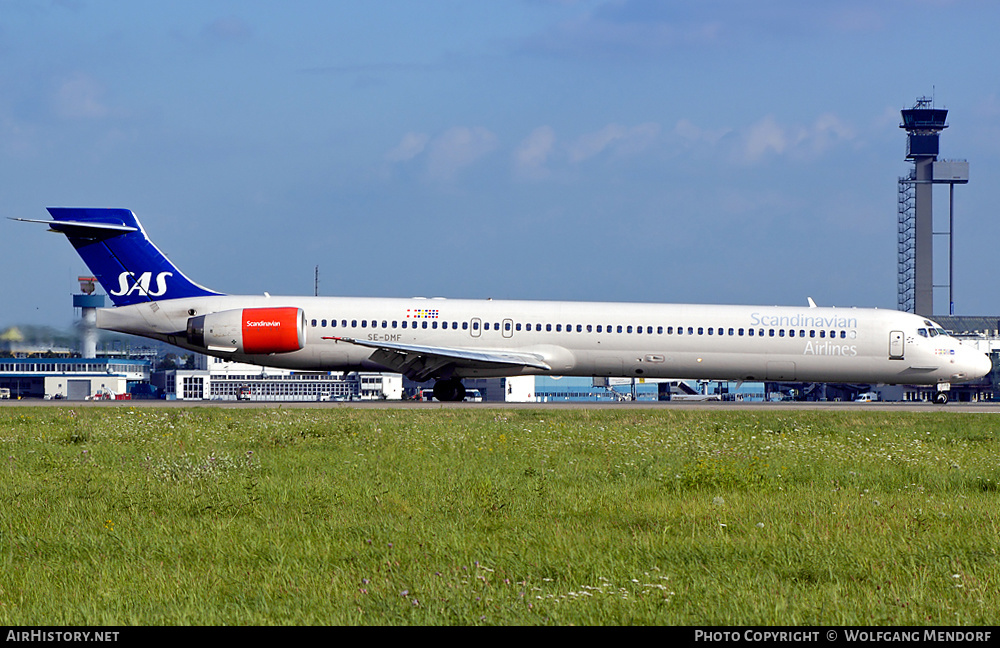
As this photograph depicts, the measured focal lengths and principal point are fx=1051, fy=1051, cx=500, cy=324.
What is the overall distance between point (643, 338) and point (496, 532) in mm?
25372

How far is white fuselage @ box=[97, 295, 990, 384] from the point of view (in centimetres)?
3412

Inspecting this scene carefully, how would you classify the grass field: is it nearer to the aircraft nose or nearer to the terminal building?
the aircraft nose

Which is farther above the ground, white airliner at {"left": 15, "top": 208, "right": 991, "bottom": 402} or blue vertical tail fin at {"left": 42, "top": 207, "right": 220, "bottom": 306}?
blue vertical tail fin at {"left": 42, "top": 207, "right": 220, "bottom": 306}

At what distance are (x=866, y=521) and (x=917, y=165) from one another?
184154 millimetres

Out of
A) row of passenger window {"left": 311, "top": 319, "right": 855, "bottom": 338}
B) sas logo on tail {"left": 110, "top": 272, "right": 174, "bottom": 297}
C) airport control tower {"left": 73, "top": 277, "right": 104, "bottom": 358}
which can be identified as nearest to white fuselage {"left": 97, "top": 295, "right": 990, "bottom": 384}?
row of passenger window {"left": 311, "top": 319, "right": 855, "bottom": 338}

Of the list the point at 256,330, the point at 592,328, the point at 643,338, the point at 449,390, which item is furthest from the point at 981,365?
the point at 256,330

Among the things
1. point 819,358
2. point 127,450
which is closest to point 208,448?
point 127,450

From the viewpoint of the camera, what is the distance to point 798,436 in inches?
791

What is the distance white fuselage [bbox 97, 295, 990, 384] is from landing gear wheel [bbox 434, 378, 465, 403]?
0.57 m

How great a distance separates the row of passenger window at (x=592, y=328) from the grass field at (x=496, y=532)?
648 inches

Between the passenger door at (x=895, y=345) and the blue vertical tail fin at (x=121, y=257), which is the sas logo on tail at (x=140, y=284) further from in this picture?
the passenger door at (x=895, y=345)

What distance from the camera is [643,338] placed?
1342 inches

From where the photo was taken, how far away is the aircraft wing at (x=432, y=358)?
32938 mm
